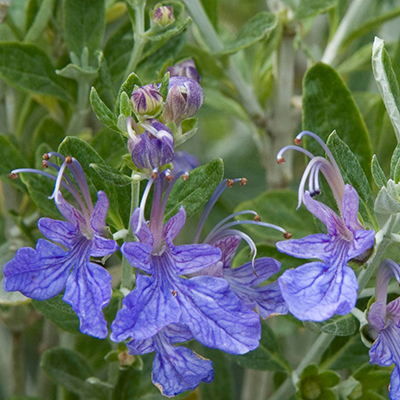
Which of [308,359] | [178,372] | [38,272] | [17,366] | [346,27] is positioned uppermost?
[346,27]

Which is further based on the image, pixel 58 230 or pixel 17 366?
pixel 17 366

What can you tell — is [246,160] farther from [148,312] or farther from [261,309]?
[148,312]

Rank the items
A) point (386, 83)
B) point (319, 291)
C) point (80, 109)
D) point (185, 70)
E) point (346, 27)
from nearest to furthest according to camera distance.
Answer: point (319, 291) → point (386, 83) → point (185, 70) → point (80, 109) → point (346, 27)

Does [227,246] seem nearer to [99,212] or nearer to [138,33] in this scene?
[99,212]

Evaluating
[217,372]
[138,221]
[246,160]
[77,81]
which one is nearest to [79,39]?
[77,81]

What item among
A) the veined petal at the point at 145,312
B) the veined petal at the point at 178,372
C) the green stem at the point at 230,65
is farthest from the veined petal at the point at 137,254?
the green stem at the point at 230,65

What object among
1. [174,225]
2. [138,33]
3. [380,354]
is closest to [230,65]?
[138,33]

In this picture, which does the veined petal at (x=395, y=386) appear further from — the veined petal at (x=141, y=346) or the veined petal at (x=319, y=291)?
the veined petal at (x=141, y=346)

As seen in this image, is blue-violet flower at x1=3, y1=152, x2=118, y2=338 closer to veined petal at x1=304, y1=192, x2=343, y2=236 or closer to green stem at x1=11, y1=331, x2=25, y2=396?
veined petal at x1=304, y1=192, x2=343, y2=236
